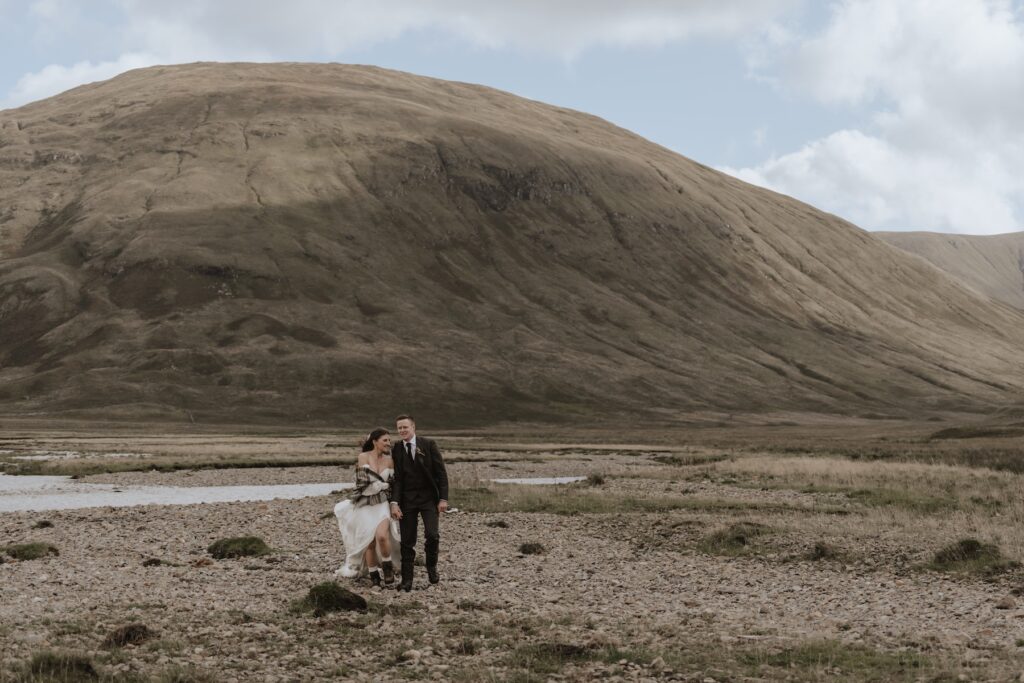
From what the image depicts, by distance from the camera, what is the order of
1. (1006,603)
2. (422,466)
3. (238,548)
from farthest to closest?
(238,548) < (422,466) < (1006,603)

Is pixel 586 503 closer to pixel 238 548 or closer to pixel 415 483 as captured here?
pixel 238 548

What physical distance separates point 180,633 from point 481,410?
17906 centimetres

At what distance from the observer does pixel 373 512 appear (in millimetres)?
25156

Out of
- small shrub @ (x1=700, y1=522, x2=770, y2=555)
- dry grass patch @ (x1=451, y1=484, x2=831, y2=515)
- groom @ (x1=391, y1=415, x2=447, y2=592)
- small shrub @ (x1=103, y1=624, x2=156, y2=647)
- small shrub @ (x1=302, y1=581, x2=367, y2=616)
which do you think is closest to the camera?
small shrub @ (x1=103, y1=624, x2=156, y2=647)

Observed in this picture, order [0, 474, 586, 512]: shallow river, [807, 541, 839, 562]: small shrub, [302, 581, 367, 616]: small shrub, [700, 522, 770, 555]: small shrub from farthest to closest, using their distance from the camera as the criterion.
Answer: [0, 474, 586, 512]: shallow river → [700, 522, 770, 555]: small shrub → [807, 541, 839, 562]: small shrub → [302, 581, 367, 616]: small shrub

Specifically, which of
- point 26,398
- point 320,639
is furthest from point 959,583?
point 26,398

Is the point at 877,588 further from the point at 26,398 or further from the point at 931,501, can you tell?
the point at 26,398

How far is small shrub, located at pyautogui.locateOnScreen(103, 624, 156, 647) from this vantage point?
1900cm

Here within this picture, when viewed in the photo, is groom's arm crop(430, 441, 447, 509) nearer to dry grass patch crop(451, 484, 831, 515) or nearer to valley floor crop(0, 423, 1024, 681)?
valley floor crop(0, 423, 1024, 681)

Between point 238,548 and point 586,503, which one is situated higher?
point 238,548

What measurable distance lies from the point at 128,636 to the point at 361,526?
707 centimetres

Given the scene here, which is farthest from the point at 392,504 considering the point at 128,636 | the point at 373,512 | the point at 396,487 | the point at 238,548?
the point at 238,548

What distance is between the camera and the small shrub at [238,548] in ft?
102

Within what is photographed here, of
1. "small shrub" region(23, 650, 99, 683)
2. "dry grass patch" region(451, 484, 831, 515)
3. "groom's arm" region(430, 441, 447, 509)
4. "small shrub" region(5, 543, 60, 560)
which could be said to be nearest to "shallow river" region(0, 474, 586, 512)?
"dry grass patch" region(451, 484, 831, 515)
